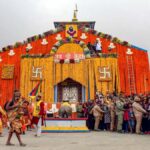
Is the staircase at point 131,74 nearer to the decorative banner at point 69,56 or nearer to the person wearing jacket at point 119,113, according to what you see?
the decorative banner at point 69,56

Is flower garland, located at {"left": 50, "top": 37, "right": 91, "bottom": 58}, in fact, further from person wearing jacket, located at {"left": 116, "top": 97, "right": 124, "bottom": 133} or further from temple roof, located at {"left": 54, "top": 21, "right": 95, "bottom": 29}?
person wearing jacket, located at {"left": 116, "top": 97, "right": 124, "bottom": 133}

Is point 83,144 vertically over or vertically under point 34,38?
under

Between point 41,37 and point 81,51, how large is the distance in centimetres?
320

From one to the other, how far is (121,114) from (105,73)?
8080 mm

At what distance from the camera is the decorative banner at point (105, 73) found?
21531 millimetres

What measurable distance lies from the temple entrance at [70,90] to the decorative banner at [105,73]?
1.64 meters

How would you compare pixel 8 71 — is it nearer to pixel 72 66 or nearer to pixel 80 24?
pixel 72 66

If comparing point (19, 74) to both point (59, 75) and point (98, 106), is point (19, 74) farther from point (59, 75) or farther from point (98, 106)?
point (98, 106)

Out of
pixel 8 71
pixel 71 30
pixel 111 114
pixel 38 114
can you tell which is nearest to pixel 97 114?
pixel 111 114

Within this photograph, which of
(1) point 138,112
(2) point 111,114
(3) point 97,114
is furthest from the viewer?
(3) point 97,114

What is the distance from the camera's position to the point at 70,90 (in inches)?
882

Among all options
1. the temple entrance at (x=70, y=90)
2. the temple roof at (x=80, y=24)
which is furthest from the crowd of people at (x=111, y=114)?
the temple roof at (x=80, y=24)

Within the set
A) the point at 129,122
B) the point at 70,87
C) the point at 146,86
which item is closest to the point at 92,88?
the point at 70,87

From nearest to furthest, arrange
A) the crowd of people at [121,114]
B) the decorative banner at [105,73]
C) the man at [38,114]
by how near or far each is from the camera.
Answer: the man at [38,114] < the crowd of people at [121,114] < the decorative banner at [105,73]
